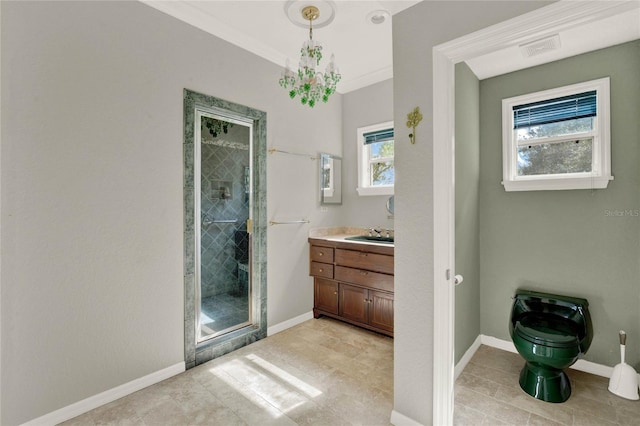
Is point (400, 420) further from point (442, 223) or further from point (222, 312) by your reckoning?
point (222, 312)

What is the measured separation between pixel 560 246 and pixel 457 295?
3.21 ft

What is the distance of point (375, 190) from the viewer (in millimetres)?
3615

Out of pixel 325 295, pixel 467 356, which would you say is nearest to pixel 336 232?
pixel 325 295

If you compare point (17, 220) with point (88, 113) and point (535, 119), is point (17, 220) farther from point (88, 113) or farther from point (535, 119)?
point (535, 119)

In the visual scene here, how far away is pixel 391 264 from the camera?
2836 millimetres

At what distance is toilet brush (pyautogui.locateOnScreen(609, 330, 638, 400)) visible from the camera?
2.03 meters

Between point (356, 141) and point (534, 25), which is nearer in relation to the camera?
point (534, 25)

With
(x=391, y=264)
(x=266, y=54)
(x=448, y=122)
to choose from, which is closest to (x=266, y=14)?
(x=266, y=54)

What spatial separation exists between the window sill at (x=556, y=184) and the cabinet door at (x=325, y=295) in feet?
6.38

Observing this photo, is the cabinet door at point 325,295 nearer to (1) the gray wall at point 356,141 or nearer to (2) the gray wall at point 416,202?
(1) the gray wall at point 356,141

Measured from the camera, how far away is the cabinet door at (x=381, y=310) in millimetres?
2904

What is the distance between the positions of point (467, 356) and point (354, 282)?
116 centimetres

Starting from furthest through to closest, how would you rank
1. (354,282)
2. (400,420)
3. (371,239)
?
(371,239)
(354,282)
(400,420)

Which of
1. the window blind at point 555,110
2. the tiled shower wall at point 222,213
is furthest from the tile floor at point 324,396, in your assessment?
the window blind at point 555,110
